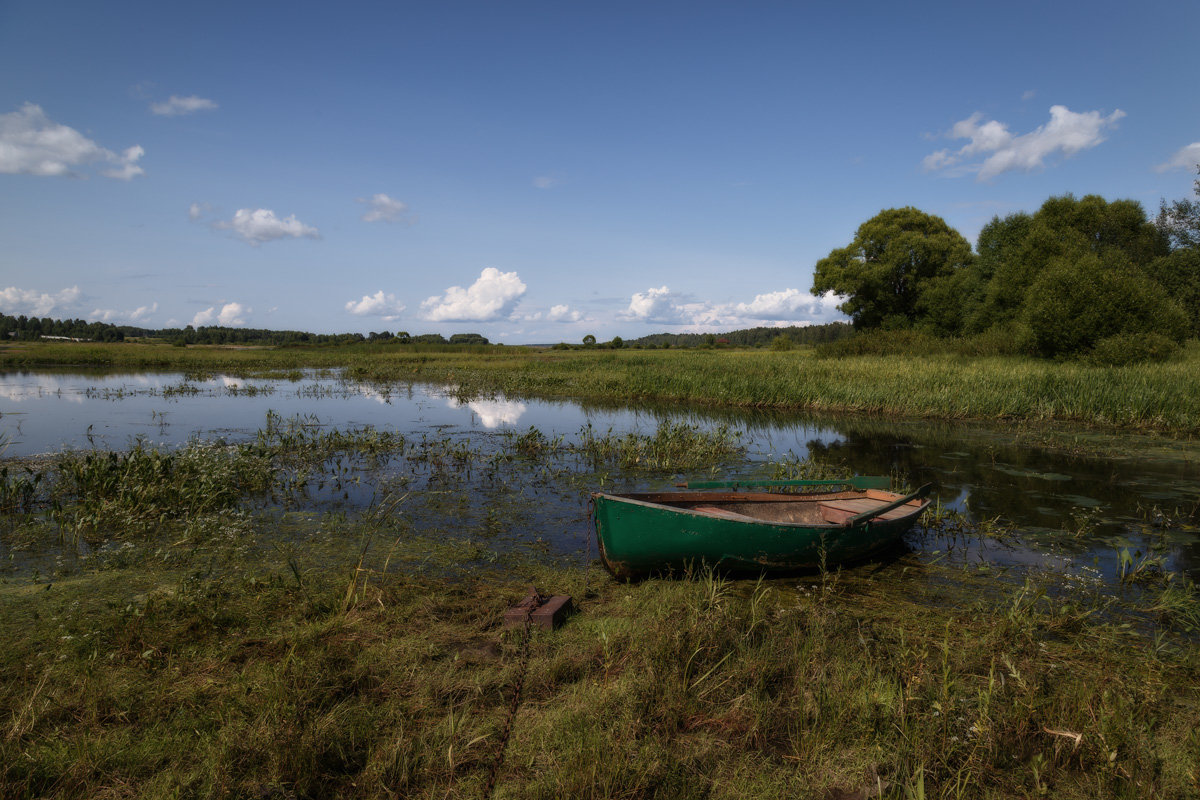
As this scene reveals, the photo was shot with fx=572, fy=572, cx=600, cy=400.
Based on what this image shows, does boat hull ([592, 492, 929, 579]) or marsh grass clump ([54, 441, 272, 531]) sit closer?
boat hull ([592, 492, 929, 579])

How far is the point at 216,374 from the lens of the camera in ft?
107

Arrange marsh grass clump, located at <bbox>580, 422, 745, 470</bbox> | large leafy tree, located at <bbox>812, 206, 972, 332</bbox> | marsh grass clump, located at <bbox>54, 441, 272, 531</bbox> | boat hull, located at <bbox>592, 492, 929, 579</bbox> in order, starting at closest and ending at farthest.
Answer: boat hull, located at <bbox>592, 492, 929, 579</bbox> → marsh grass clump, located at <bbox>54, 441, 272, 531</bbox> → marsh grass clump, located at <bbox>580, 422, 745, 470</bbox> → large leafy tree, located at <bbox>812, 206, 972, 332</bbox>

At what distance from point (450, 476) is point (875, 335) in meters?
33.9

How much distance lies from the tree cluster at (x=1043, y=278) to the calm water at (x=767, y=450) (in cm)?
1228

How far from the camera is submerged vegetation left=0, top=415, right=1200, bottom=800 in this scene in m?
2.93

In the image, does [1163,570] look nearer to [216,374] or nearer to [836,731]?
[836,731]

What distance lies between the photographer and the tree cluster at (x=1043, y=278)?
75.3 ft

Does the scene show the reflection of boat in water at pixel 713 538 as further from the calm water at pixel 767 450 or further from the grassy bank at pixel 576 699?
the calm water at pixel 767 450

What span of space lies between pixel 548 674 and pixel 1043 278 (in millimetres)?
30826

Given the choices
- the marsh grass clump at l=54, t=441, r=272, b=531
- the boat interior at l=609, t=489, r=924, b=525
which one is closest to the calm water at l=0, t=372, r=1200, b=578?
the boat interior at l=609, t=489, r=924, b=525

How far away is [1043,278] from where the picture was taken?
25797 millimetres

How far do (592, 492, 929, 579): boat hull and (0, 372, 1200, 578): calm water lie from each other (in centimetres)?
158

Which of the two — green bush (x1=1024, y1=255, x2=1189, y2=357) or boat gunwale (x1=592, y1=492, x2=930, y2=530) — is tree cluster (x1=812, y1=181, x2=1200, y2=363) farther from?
boat gunwale (x1=592, y1=492, x2=930, y2=530)

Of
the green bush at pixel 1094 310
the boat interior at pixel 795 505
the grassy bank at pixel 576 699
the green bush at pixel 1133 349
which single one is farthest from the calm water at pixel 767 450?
the green bush at pixel 1094 310
